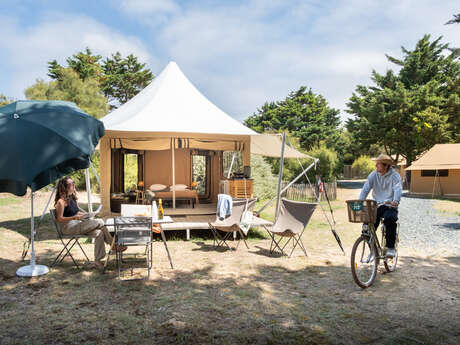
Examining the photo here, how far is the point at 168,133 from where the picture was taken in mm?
7578

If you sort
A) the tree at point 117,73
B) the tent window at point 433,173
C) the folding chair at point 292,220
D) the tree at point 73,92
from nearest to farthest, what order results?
the folding chair at point 292,220, the tent window at point 433,173, the tree at point 73,92, the tree at point 117,73

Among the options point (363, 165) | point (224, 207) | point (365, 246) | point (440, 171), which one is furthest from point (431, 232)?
point (363, 165)

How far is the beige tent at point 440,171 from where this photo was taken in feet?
59.9

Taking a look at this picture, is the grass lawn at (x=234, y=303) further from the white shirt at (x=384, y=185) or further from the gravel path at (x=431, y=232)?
the white shirt at (x=384, y=185)

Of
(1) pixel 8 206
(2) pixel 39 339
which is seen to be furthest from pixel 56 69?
(2) pixel 39 339

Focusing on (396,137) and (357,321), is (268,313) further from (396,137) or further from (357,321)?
(396,137)

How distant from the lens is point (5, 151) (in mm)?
3873

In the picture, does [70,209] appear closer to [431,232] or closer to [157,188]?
[157,188]

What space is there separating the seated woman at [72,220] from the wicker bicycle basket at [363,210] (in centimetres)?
299

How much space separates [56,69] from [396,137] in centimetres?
2521

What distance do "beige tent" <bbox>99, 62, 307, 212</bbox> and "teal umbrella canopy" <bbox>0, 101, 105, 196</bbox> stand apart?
2669 millimetres

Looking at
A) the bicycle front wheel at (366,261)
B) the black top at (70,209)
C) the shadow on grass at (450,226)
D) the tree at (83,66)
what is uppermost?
the tree at (83,66)

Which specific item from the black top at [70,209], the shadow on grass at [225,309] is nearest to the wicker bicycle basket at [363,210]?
the shadow on grass at [225,309]

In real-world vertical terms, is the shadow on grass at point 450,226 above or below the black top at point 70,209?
below
